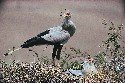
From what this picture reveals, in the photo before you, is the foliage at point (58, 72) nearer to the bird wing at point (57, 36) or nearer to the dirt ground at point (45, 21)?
the bird wing at point (57, 36)

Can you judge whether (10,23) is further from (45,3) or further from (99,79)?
(99,79)

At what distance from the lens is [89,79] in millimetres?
4836

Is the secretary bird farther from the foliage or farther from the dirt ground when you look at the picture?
the dirt ground

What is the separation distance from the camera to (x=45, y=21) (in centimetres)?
596

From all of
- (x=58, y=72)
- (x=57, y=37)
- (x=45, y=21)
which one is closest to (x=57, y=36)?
(x=57, y=37)

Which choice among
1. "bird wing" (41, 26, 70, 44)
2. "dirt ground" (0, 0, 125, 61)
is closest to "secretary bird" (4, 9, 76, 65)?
"bird wing" (41, 26, 70, 44)

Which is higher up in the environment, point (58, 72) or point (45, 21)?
point (45, 21)

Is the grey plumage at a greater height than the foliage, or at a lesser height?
greater

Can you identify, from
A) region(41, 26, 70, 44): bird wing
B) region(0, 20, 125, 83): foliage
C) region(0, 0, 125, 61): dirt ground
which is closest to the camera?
region(0, 20, 125, 83): foliage

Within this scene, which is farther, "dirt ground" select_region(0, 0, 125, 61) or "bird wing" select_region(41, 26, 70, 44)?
"dirt ground" select_region(0, 0, 125, 61)

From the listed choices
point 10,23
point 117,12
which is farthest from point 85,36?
point 10,23

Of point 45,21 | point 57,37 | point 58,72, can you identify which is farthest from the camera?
point 45,21

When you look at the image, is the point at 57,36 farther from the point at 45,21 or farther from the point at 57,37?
the point at 45,21

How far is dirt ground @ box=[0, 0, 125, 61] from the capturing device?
5.92 m
